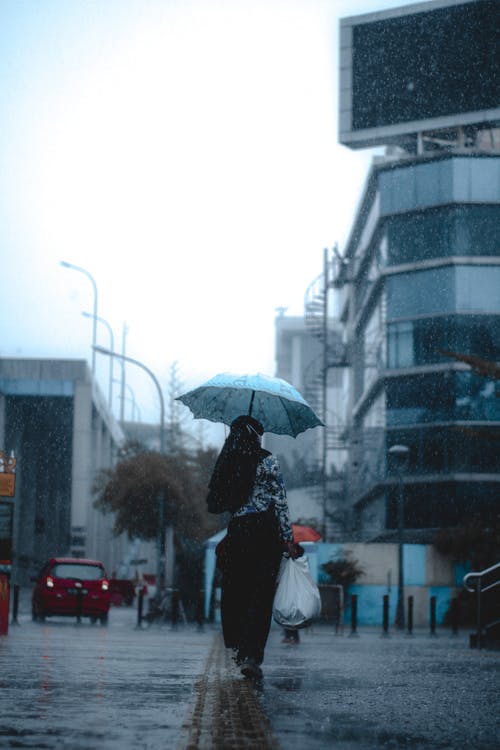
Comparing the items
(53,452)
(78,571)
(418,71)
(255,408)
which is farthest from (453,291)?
(255,408)

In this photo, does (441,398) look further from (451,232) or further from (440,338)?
(451,232)

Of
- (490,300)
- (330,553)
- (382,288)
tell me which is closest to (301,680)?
(330,553)

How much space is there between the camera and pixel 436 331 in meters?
51.4

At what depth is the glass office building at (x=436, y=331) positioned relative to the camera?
50.2 m

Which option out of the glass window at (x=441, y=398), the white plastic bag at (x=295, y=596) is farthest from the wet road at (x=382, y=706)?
the glass window at (x=441, y=398)

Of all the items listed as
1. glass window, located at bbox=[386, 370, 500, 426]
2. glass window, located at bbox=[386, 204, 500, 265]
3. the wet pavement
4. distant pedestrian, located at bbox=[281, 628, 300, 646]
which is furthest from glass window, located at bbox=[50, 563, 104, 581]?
glass window, located at bbox=[386, 204, 500, 265]

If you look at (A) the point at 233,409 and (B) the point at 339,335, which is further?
(B) the point at 339,335

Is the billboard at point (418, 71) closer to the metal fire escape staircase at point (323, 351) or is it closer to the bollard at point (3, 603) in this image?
the metal fire escape staircase at point (323, 351)

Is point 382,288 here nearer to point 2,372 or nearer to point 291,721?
point 2,372

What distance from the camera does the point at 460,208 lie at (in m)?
51.2

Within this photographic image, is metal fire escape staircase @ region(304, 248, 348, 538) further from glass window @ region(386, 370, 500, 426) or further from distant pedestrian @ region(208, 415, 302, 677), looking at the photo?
distant pedestrian @ region(208, 415, 302, 677)

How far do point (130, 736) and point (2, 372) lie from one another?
55.3 meters

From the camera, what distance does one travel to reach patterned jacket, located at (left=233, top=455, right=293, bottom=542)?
7.86 meters

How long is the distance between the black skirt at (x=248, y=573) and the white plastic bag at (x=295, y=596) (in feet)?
0.87
